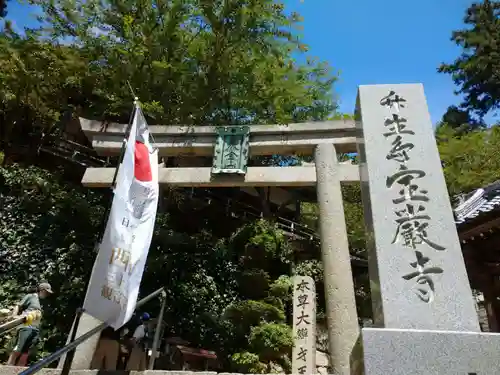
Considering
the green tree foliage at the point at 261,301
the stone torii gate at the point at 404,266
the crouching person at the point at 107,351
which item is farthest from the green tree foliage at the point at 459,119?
the crouching person at the point at 107,351

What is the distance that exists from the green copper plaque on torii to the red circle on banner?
3391 millimetres

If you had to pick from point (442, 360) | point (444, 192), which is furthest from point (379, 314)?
point (444, 192)

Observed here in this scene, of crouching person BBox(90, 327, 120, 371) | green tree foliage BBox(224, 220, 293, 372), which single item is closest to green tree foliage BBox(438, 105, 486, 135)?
green tree foliage BBox(224, 220, 293, 372)

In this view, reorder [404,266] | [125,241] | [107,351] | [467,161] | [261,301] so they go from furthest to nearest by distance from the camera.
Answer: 1. [467,161]
2. [261,301]
3. [107,351]
4. [125,241]
5. [404,266]

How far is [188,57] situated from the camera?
10953 mm

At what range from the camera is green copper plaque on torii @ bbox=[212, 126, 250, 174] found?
26.2 feet

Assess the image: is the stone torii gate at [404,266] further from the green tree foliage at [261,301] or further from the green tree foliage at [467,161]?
the green tree foliage at [467,161]

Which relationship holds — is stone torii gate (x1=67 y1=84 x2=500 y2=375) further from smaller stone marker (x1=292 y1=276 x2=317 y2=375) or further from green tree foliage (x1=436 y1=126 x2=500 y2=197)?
green tree foliage (x1=436 y1=126 x2=500 y2=197)

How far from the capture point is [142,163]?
4.48 m

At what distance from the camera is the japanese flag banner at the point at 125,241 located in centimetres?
332

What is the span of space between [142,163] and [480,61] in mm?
19588

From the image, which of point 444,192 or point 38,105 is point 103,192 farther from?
point 444,192

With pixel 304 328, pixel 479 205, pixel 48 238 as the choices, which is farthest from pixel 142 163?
pixel 48 238

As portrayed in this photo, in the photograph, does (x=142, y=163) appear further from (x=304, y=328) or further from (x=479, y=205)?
(x=479, y=205)
